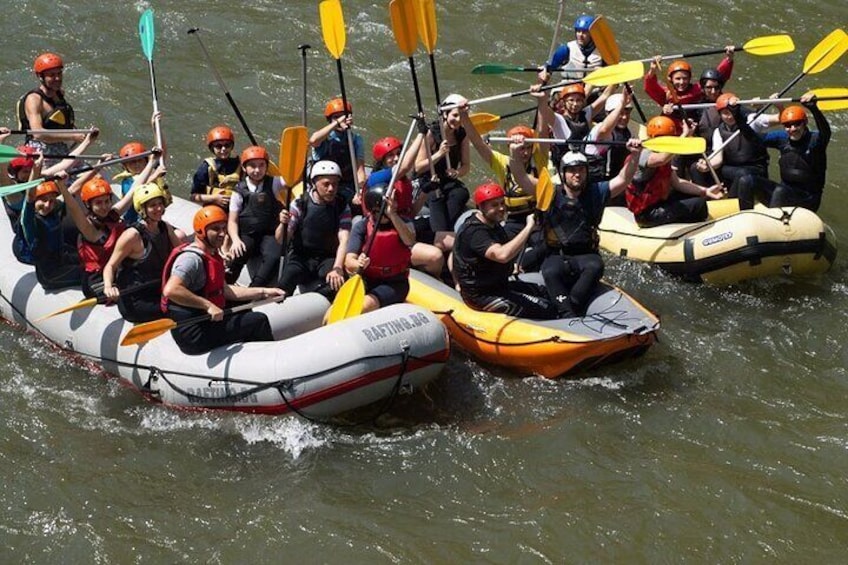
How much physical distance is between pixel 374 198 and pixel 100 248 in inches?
70.1

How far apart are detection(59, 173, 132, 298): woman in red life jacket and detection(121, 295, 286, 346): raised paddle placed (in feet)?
2.05

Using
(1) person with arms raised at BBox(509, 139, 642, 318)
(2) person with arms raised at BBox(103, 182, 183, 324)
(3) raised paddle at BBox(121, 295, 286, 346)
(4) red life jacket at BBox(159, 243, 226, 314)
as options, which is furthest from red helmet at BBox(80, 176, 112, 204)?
(1) person with arms raised at BBox(509, 139, 642, 318)

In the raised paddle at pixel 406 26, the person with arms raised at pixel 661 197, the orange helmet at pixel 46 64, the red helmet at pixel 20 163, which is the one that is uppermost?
the raised paddle at pixel 406 26

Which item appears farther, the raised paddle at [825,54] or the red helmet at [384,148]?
the raised paddle at [825,54]

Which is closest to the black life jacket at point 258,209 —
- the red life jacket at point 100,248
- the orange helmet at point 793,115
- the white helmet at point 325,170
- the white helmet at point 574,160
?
the white helmet at point 325,170

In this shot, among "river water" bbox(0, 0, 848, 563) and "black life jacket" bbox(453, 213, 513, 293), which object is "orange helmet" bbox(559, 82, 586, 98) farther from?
"black life jacket" bbox(453, 213, 513, 293)

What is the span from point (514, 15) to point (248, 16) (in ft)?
10.7

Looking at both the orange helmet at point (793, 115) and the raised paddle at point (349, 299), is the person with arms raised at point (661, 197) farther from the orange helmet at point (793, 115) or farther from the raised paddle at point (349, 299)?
the raised paddle at point (349, 299)

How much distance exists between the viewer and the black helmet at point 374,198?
7.22m

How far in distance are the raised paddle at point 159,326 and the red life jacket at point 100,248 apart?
0.62 m

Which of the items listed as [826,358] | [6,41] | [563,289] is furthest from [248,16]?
[826,358]

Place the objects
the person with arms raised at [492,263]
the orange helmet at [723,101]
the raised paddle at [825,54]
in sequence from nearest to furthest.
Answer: the person with arms raised at [492,263] < the orange helmet at [723,101] < the raised paddle at [825,54]

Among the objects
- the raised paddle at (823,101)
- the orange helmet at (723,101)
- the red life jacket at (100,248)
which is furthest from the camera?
the orange helmet at (723,101)

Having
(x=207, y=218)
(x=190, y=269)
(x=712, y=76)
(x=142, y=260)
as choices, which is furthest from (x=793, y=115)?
(x=142, y=260)
